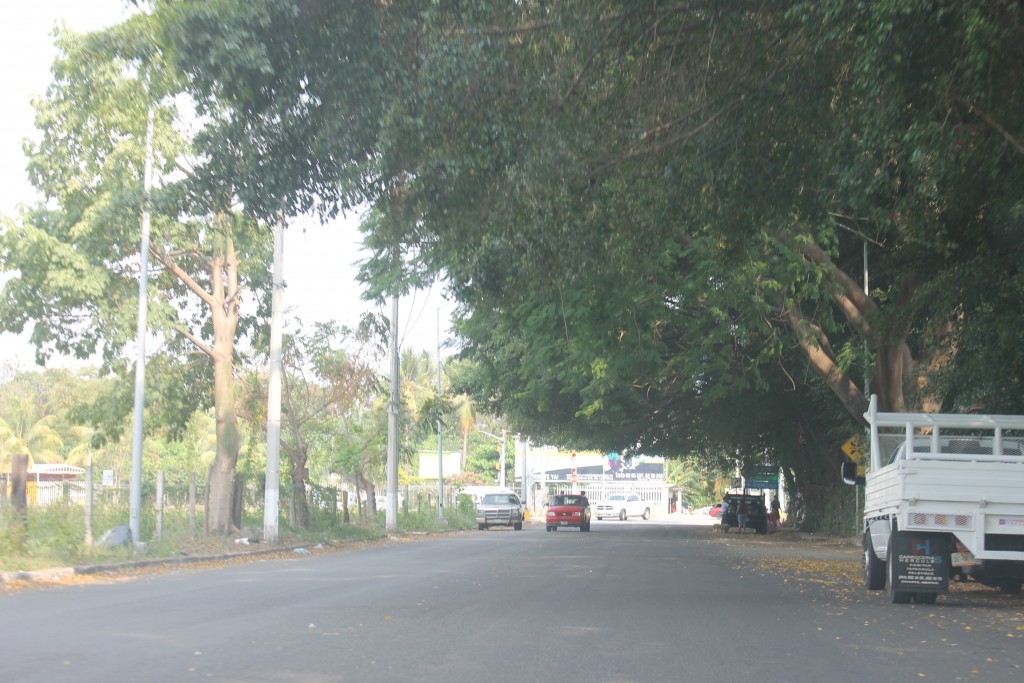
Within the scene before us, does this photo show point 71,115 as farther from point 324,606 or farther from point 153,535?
point 324,606

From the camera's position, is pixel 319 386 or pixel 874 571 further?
pixel 319 386

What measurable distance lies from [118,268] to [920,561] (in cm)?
2217

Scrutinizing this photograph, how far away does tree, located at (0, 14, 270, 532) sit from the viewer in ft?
78.2

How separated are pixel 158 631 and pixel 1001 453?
10938 mm

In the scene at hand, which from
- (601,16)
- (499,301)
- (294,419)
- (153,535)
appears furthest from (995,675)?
A: (294,419)

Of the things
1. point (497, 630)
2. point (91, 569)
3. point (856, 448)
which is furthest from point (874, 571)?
point (856, 448)

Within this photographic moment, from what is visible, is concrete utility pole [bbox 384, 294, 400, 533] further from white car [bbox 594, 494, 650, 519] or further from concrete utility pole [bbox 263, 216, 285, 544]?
white car [bbox 594, 494, 650, 519]

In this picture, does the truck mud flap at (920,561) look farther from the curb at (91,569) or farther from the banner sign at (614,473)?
the banner sign at (614,473)

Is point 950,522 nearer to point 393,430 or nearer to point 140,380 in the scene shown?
point 140,380

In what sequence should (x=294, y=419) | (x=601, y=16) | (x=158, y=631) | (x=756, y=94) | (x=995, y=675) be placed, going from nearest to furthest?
1. (x=995, y=675)
2. (x=158, y=631)
3. (x=601, y=16)
4. (x=756, y=94)
5. (x=294, y=419)

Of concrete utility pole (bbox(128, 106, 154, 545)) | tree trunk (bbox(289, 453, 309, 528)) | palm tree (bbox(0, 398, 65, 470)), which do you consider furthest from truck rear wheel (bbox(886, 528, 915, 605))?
palm tree (bbox(0, 398, 65, 470))

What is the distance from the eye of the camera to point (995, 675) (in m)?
8.16

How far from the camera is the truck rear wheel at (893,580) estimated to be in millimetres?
12984

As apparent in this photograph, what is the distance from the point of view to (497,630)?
10.5 meters
